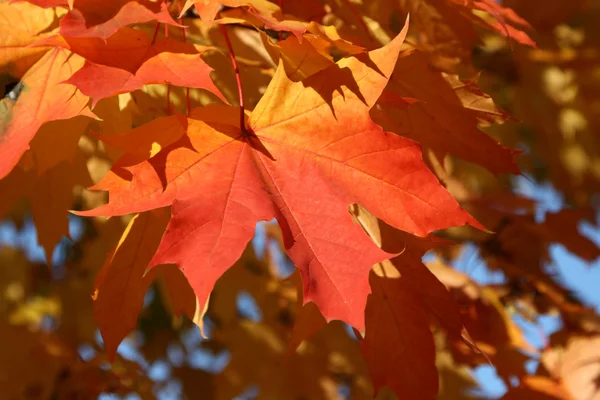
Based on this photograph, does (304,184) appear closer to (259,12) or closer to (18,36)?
(259,12)

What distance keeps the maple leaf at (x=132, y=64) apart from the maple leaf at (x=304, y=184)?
0.05 metres

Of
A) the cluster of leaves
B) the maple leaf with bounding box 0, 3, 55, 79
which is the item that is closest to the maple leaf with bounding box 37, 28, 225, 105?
the cluster of leaves

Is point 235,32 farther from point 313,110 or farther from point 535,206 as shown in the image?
point 535,206

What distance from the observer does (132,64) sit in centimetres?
80

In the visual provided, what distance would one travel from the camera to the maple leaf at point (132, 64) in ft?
2.49

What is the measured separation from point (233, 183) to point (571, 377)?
0.90 m

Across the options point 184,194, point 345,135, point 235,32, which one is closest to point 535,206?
point 235,32

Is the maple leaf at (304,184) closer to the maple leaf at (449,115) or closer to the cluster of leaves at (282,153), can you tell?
the cluster of leaves at (282,153)

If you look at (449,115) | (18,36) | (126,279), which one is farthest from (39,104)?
(449,115)

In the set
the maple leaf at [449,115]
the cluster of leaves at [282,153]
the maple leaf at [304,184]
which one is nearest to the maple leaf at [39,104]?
the cluster of leaves at [282,153]

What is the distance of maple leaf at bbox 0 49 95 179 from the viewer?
811mm

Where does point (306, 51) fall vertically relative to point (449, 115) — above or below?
above

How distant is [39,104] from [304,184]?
0.33m

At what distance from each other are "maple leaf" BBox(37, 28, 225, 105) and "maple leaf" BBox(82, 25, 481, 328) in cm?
5
